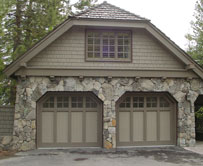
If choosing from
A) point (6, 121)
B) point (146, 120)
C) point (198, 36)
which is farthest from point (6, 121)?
point (198, 36)

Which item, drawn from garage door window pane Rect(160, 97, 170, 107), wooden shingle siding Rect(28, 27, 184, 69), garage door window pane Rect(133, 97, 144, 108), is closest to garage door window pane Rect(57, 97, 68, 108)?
wooden shingle siding Rect(28, 27, 184, 69)

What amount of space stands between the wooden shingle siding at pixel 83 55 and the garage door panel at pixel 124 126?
2.22 meters

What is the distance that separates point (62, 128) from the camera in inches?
446

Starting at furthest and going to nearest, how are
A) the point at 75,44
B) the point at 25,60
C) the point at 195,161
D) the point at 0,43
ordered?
the point at 0,43 → the point at 75,44 → the point at 25,60 → the point at 195,161

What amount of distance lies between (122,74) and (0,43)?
20.8ft

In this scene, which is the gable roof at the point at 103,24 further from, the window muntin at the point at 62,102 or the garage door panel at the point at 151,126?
the garage door panel at the point at 151,126

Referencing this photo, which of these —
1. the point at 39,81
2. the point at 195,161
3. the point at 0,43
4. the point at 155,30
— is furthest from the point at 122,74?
the point at 0,43

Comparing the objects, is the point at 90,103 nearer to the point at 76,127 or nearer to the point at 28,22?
the point at 76,127

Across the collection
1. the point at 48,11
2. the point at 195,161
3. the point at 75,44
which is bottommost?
the point at 195,161

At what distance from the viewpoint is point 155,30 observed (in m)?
11.2

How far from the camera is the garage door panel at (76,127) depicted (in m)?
11.4

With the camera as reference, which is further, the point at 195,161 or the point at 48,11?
the point at 48,11

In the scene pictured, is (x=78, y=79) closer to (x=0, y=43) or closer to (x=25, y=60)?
(x=25, y=60)

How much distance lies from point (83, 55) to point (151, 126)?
4.58m
